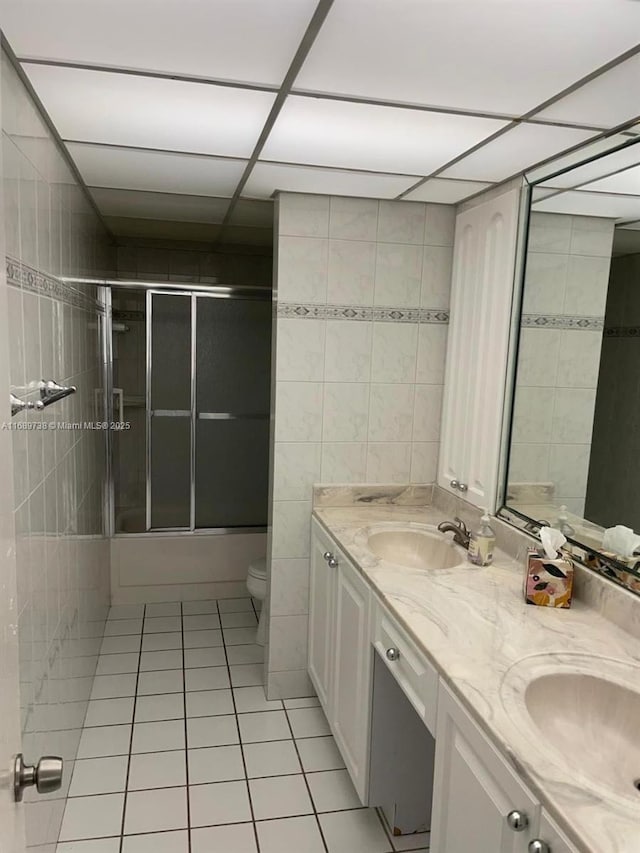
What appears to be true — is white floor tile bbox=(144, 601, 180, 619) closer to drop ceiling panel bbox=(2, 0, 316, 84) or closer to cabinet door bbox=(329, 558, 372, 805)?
cabinet door bbox=(329, 558, 372, 805)

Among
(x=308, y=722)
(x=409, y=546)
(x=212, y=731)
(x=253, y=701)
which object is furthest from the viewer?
(x=253, y=701)

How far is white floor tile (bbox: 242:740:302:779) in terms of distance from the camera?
2.30m

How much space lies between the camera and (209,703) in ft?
8.87

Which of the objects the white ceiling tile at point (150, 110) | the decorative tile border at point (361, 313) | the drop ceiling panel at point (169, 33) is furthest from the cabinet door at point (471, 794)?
the decorative tile border at point (361, 313)

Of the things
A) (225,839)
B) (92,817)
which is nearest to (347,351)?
(225,839)

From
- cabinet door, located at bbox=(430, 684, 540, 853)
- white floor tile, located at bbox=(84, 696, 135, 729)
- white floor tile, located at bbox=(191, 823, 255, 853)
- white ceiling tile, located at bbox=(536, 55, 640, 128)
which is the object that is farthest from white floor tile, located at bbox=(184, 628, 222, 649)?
white ceiling tile, located at bbox=(536, 55, 640, 128)

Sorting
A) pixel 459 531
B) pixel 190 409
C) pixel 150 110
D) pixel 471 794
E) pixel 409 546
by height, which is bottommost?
pixel 471 794

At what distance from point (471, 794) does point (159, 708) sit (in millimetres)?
1785

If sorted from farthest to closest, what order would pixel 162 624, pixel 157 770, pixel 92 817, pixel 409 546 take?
pixel 162 624 < pixel 409 546 < pixel 157 770 < pixel 92 817

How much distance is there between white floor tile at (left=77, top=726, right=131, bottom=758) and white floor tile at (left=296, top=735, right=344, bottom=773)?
2.19ft

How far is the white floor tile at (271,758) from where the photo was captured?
2.30 m

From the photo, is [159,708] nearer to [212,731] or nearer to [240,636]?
[212,731]

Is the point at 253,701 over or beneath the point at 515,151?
beneath

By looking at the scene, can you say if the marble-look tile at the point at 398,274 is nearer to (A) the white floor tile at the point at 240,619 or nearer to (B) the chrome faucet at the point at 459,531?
(B) the chrome faucet at the point at 459,531
